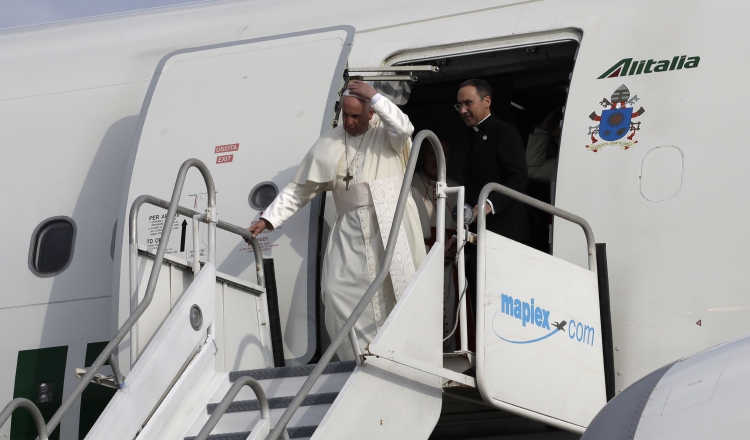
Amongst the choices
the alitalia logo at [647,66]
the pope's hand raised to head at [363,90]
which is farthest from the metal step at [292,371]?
the alitalia logo at [647,66]

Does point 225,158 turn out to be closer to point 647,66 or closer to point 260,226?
point 260,226

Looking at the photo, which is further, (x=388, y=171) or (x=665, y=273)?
(x=388, y=171)

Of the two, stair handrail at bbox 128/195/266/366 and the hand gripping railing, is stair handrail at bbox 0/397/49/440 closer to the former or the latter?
stair handrail at bbox 128/195/266/366

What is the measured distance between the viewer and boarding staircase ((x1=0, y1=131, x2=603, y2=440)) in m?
4.77

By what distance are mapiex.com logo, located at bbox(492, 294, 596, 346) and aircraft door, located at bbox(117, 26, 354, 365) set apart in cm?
150

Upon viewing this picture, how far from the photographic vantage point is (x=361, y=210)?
6.02m

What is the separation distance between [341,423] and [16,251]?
3.69 meters

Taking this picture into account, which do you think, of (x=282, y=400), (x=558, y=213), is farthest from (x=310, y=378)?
(x=558, y=213)

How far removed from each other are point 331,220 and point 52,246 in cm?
221

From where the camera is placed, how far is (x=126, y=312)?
21.4 feet

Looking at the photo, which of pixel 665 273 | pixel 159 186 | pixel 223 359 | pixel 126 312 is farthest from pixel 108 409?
pixel 665 273

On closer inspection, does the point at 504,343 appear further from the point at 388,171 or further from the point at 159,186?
the point at 159,186

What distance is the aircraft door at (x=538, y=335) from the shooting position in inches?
198

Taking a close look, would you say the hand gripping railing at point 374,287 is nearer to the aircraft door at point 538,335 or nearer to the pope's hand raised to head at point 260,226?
the aircraft door at point 538,335
